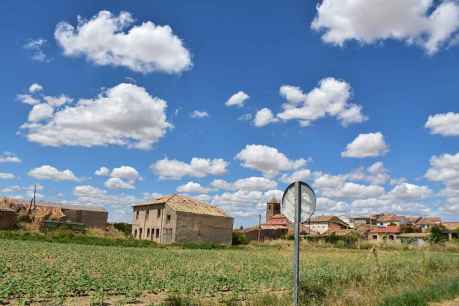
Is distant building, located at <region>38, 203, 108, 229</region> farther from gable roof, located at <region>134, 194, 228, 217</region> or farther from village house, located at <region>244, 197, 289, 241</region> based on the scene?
village house, located at <region>244, 197, 289, 241</region>

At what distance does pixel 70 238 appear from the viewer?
43906 millimetres

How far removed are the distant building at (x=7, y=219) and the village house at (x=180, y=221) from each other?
16315 mm

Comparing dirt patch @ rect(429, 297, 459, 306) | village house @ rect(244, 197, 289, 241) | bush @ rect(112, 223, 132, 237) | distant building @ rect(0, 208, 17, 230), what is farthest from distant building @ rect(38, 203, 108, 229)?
dirt patch @ rect(429, 297, 459, 306)

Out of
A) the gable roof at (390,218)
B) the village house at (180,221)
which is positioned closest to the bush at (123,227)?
the village house at (180,221)

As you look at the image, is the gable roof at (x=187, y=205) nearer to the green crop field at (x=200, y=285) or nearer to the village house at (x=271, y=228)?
the village house at (x=271, y=228)

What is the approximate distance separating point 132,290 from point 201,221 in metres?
43.5

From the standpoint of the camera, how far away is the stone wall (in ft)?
178

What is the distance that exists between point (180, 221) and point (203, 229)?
175 inches

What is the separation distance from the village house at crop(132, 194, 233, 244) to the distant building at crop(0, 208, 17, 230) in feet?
53.5

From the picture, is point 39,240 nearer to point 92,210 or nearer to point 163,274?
point 163,274

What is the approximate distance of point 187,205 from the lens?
189 ft

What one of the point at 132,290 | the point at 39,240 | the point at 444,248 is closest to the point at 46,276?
the point at 132,290

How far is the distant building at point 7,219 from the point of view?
183 ft

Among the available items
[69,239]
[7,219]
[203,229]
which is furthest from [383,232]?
[7,219]
